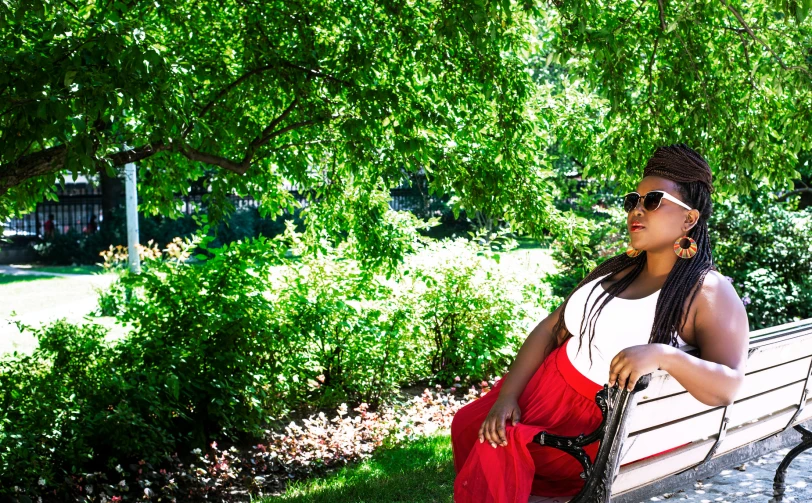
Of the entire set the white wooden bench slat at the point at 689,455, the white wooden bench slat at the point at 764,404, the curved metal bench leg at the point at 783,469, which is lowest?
the curved metal bench leg at the point at 783,469

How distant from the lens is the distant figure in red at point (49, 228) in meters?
27.7

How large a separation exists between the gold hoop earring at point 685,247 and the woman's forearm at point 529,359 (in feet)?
1.91

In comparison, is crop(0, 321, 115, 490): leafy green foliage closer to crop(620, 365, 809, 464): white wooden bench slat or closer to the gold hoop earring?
crop(620, 365, 809, 464): white wooden bench slat

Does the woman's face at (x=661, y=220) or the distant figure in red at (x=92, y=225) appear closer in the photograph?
the woman's face at (x=661, y=220)

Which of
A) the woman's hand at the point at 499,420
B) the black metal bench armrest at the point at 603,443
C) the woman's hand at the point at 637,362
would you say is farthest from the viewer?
the woman's hand at the point at 499,420

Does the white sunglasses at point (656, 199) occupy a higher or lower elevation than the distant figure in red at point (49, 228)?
higher

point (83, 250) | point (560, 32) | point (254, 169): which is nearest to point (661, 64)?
point (560, 32)

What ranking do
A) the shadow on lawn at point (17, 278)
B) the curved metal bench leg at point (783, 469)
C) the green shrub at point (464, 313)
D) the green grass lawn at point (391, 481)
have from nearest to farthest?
the curved metal bench leg at point (783, 469), the green grass lawn at point (391, 481), the green shrub at point (464, 313), the shadow on lawn at point (17, 278)

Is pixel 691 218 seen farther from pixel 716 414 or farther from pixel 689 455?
pixel 689 455

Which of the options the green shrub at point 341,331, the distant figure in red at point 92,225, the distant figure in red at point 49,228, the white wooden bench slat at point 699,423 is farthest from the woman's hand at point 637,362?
the distant figure in red at point 92,225

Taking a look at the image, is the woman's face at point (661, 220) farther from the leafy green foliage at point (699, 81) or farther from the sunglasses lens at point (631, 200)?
the leafy green foliage at point (699, 81)

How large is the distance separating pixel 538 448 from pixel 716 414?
2.54 feet

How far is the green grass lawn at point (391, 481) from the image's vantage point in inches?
200

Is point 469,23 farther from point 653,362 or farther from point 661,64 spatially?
point 653,362
